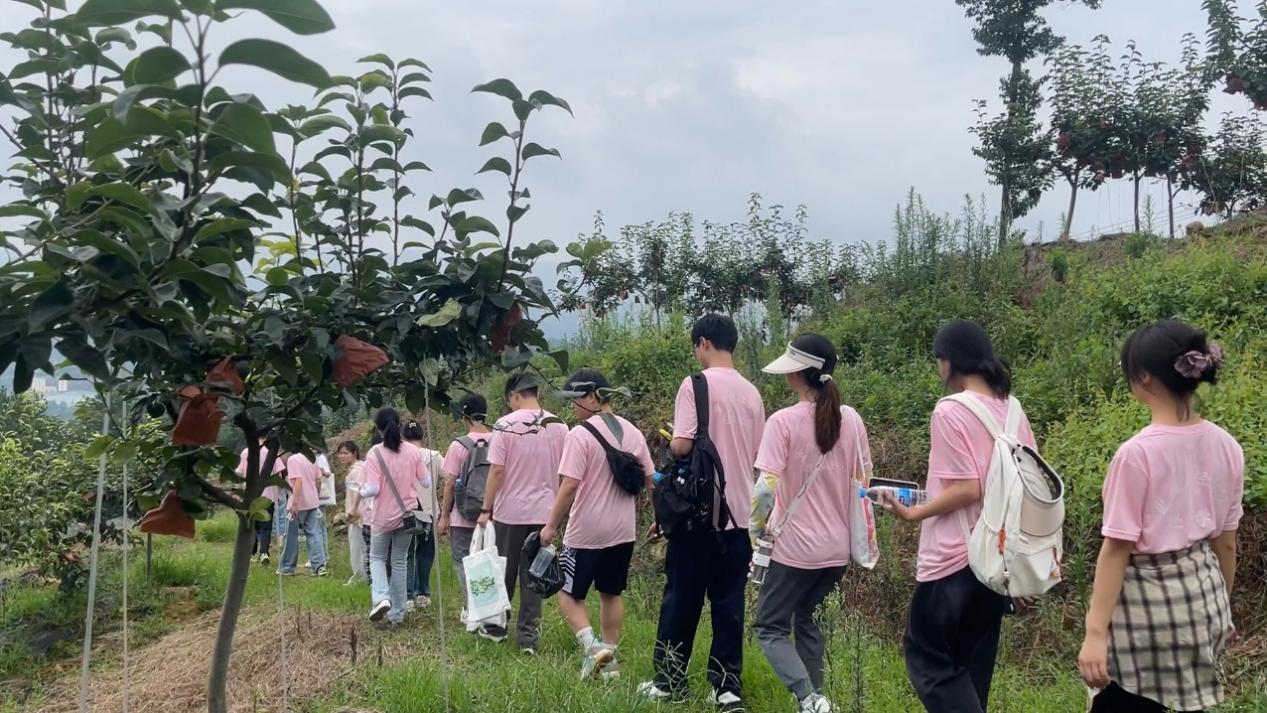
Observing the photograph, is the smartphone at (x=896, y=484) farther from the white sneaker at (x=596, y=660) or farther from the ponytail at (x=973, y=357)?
the white sneaker at (x=596, y=660)

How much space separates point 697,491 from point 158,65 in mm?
3112

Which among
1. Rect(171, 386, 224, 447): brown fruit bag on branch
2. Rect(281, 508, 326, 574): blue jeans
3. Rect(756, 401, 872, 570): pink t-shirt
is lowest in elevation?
Rect(281, 508, 326, 574): blue jeans

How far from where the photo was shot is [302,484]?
31.4 feet

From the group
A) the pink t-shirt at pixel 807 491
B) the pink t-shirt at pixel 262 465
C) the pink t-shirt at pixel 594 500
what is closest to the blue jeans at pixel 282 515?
the pink t-shirt at pixel 262 465

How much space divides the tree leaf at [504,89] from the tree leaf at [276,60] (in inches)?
24.0

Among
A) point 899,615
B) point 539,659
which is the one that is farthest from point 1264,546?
point 539,659

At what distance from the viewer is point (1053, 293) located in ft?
28.8

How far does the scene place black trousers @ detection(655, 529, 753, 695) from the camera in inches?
172


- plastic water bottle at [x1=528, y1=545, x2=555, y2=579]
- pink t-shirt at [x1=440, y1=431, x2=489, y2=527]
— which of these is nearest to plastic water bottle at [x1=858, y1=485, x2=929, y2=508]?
plastic water bottle at [x1=528, y1=545, x2=555, y2=579]

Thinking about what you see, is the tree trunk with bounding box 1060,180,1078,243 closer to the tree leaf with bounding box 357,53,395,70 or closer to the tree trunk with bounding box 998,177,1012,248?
the tree trunk with bounding box 998,177,1012,248

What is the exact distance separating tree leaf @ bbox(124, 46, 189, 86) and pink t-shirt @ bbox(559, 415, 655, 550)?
3.67 meters

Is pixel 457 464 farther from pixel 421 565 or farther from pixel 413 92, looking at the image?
pixel 413 92

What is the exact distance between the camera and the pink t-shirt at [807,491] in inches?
161

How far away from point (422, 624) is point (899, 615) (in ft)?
11.5
